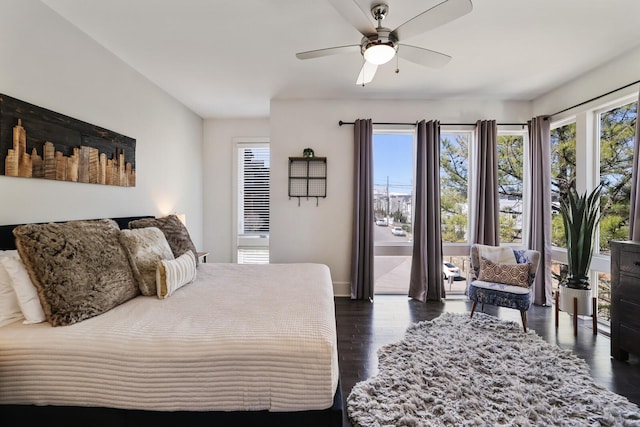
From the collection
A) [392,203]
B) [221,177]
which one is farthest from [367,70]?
[221,177]

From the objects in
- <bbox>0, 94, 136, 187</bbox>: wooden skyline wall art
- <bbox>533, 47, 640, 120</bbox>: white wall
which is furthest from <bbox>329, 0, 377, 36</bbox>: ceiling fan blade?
<bbox>533, 47, 640, 120</bbox>: white wall

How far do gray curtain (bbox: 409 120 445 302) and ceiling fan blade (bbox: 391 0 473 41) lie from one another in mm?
2048

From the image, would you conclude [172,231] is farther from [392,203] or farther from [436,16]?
[392,203]

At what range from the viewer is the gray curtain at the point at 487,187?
377cm

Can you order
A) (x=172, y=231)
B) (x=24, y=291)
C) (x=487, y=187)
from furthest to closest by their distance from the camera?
(x=487, y=187), (x=172, y=231), (x=24, y=291)

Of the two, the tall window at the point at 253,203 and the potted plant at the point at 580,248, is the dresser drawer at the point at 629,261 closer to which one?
the potted plant at the point at 580,248

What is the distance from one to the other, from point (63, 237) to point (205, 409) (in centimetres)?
124

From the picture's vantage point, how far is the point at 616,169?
2982 mm

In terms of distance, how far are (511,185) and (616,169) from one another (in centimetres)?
112

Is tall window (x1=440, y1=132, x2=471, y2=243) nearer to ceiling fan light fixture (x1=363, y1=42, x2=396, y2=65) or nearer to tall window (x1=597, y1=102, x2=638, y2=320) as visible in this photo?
tall window (x1=597, y1=102, x2=638, y2=320)

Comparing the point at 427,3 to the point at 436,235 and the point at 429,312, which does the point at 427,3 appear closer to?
the point at 436,235

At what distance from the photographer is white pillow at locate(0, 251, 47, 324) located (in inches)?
57.7

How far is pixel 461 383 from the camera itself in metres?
1.94

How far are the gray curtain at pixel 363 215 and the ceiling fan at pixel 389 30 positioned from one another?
1439 millimetres
